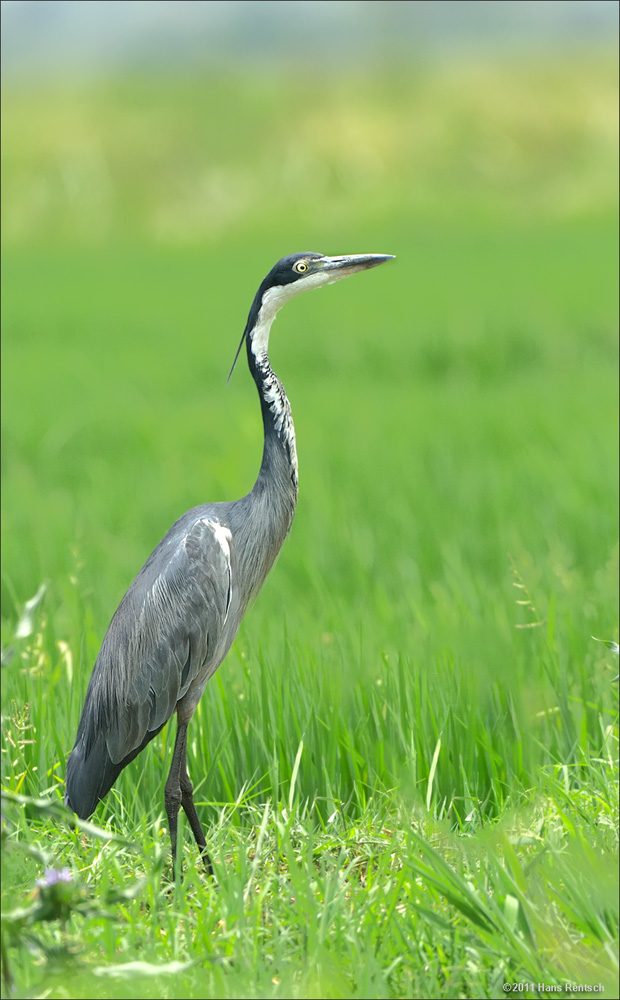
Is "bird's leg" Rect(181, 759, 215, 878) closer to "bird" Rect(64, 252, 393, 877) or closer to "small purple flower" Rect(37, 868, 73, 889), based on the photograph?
"bird" Rect(64, 252, 393, 877)

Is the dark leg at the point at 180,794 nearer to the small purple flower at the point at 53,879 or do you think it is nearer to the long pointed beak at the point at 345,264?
the small purple flower at the point at 53,879

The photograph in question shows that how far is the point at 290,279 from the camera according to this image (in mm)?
3309

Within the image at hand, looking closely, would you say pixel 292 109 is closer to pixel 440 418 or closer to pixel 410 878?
pixel 440 418

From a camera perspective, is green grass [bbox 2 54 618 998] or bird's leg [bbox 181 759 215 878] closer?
green grass [bbox 2 54 618 998]

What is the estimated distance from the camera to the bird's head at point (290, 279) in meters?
3.30

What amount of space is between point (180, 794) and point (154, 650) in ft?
1.46

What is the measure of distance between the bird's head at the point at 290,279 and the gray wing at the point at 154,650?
60 centimetres

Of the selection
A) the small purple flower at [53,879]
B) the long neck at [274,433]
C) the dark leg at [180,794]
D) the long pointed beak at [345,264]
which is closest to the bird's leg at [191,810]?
the dark leg at [180,794]

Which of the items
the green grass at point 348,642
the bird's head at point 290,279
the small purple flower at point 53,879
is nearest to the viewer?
the small purple flower at point 53,879

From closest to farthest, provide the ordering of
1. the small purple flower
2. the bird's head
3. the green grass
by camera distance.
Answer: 1. the small purple flower
2. the green grass
3. the bird's head

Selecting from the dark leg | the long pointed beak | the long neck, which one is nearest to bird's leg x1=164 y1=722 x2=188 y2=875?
the dark leg

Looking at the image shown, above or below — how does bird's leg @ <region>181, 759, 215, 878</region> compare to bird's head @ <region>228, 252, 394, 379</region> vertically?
below

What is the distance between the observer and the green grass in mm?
2736

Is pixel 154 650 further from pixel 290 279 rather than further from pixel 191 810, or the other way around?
pixel 290 279
